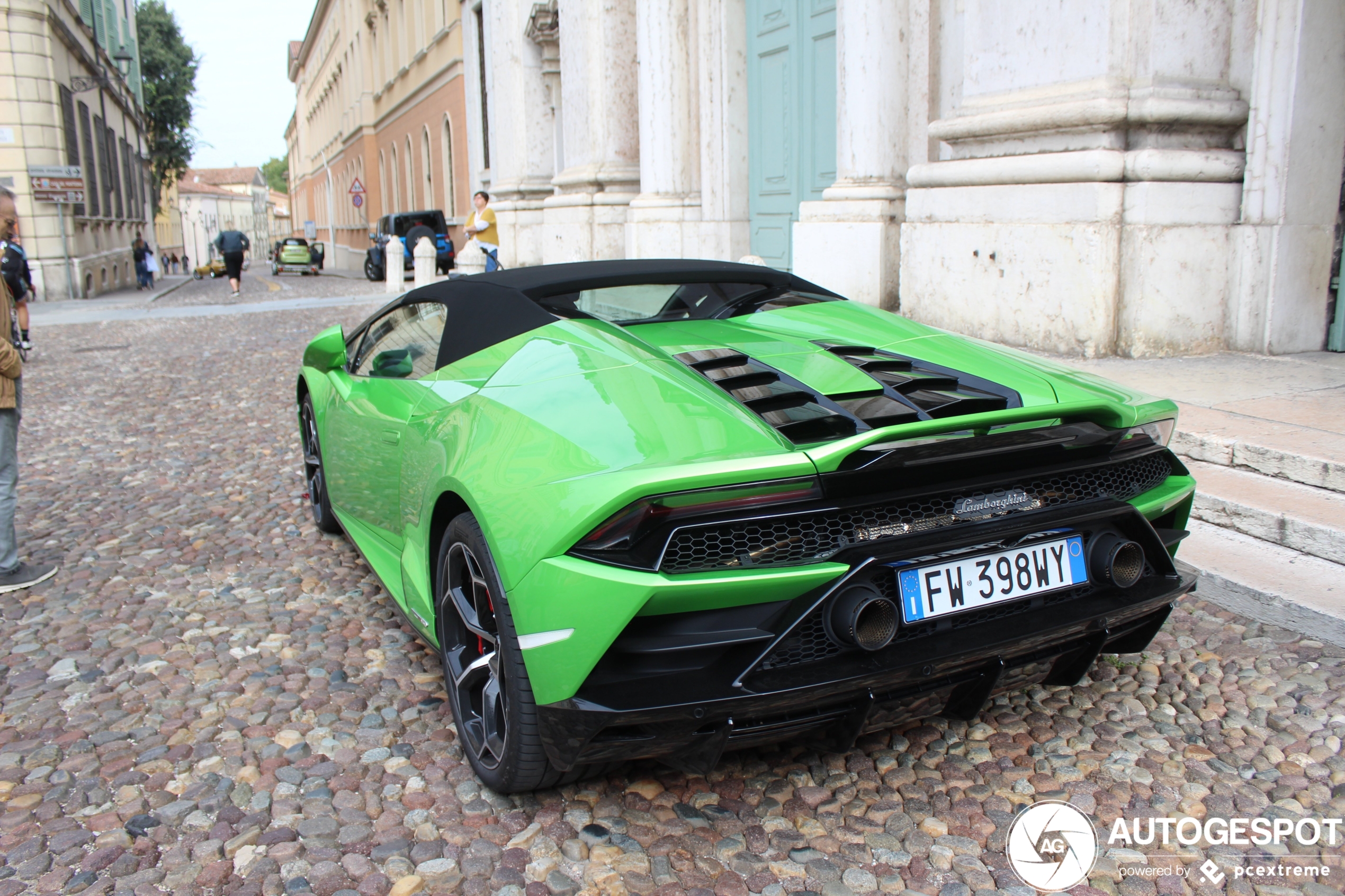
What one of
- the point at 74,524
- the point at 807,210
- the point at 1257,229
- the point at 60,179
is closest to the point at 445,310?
the point at 74,524

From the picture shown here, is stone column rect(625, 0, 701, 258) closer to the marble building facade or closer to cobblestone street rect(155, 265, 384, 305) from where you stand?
the marble building facade

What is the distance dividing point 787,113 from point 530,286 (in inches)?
316

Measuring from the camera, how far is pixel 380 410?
3.31 m

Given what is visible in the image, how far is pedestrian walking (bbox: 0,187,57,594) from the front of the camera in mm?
4023

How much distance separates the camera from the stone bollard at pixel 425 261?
1727 centimetres

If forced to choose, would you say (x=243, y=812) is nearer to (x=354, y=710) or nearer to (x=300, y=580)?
(x=354, y=710)

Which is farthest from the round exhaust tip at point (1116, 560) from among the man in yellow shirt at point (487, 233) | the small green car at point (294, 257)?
the small green car at point (294, 257)

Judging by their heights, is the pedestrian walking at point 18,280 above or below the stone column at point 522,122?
below

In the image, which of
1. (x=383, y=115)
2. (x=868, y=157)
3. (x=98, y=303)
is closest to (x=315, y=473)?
(x=868, y=157)

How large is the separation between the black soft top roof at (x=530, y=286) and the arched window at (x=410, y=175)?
33.1 m

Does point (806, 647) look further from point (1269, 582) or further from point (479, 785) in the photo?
point (1269, 582)

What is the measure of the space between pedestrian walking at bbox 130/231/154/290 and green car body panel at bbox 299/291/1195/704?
30.0 m

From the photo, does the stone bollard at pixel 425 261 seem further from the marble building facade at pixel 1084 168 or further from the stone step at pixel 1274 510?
the stone step at pixel 1274 510

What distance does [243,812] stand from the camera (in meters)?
2.35
